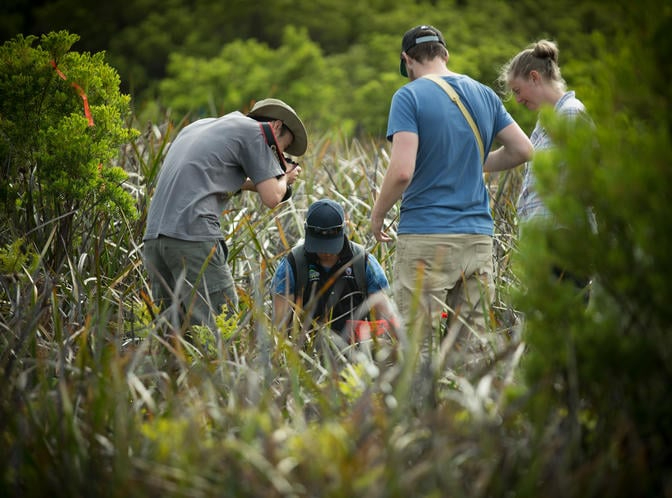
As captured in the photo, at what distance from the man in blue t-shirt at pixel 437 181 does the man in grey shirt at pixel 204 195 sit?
621 mm

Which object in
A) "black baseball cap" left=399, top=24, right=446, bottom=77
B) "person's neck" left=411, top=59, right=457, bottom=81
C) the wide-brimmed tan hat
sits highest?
"black baseball cap" left=399, top=24, right=446, bottom=77

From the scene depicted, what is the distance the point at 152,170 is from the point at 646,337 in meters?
3.57

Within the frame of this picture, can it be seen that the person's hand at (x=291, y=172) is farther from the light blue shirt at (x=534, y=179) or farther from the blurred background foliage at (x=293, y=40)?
the blurred background foliage at (x=293, y=40)

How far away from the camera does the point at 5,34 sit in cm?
2044

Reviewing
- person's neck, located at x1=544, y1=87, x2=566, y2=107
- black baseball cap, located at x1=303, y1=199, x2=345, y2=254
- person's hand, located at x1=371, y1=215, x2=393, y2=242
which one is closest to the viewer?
person's hand, located at x1=371, y1=215, x2=393, y2=242

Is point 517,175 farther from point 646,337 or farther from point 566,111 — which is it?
point 646,337

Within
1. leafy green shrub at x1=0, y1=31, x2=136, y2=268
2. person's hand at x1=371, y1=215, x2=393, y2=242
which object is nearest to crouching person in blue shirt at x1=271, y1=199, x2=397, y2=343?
person's hand at x1=371, y1=215, x2=393, y2=242

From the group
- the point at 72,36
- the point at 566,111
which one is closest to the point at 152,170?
the point at 72,36

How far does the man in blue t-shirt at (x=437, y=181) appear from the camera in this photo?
3510 millimetres

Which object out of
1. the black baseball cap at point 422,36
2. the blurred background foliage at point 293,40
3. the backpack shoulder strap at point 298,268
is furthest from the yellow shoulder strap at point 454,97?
the blurred background foliage at point 293,40

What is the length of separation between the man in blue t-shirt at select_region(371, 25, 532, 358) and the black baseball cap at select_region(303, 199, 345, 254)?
268mm

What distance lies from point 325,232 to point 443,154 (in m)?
0.71

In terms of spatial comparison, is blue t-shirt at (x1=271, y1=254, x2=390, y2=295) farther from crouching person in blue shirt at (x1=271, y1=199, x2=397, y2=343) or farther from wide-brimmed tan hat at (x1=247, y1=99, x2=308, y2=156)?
wide-brimmed tan hat at (x1=247, y1=99, x2=308, y2=156)

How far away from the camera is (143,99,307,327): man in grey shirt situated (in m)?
3.69
